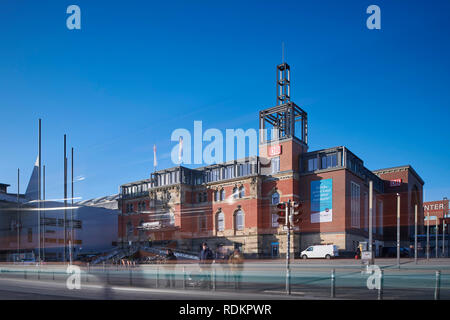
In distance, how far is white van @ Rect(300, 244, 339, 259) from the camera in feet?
147

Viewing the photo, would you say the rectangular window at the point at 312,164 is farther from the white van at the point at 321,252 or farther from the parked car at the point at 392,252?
the parked car at the point at 392,252

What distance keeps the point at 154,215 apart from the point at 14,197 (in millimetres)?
30191

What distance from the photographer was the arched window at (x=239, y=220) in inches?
2189

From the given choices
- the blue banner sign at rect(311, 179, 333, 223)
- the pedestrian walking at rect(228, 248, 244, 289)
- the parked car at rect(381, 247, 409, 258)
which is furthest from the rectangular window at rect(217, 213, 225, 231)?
the pedestrian walking at rect(228, 248, 244, 289)

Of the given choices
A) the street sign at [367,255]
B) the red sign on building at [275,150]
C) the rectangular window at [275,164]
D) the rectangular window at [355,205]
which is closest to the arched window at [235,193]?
the rectangular window at [275,164]

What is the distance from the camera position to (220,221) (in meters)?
58.4

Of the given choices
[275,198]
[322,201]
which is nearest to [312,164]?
[322,201]

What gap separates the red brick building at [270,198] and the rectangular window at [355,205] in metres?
0.13

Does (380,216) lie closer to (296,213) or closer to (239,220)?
(239,220)

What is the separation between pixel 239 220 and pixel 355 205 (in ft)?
53.2

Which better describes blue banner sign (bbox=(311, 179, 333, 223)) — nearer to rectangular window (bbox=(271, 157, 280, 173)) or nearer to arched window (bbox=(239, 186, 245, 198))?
rectangular window (bbox=(271, 157, 280, 173))

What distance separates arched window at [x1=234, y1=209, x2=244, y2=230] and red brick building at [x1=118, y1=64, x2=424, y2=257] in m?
0.14

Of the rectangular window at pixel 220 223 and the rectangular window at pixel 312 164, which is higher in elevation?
the rectangular window at pixel 312 164
